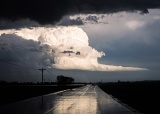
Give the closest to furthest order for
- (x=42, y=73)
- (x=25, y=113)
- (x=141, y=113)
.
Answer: (x=25, y=113) → (x=141, y=113) → (x=42, y=73)

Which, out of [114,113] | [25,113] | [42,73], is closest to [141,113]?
[114,113]

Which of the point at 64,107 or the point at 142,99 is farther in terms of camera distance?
the point at 142,99

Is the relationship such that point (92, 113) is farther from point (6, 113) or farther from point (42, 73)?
point (42, 73)

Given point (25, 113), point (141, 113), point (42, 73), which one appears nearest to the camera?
point (25, 113)

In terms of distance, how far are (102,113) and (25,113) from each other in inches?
219

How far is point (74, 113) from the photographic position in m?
24.5

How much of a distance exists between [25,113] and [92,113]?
4842 mm

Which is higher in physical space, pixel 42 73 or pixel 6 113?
pixel 42 73

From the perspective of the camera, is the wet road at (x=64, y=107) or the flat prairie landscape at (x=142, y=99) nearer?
the wet road at (x=64, y=107)

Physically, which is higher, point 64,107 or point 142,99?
point 142,99

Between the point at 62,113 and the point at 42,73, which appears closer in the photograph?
the point at 62,113

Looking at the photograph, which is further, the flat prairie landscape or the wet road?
the flat prairie landscape

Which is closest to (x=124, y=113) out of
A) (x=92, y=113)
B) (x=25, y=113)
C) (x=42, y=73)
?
(x=92, y=113)

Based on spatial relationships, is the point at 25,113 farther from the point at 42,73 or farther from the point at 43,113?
A: the point at 42,73
